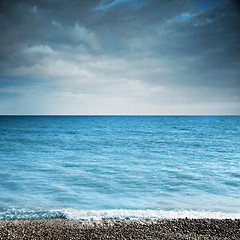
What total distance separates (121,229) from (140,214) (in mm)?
1542

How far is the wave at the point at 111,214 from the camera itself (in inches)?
295

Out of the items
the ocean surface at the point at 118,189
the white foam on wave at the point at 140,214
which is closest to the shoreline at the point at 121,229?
the white foam on wave at the point at 140,214

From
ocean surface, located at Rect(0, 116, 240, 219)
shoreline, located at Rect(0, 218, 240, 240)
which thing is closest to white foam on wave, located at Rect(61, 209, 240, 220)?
ocean surface, located at Rect(0, 116, 240, 219)

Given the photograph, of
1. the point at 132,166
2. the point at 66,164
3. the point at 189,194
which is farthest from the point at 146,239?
the point at 66,164

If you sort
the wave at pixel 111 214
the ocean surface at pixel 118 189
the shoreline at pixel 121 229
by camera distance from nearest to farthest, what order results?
the shoreline at pixel 121 229, the wave at pixel 111 214, the ocean surface at pixel 118 189

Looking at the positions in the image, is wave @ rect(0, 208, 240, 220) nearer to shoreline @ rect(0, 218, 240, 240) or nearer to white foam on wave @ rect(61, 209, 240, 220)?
white foam on wave @ rect(61, 209, 240, 220)

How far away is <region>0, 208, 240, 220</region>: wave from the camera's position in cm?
750

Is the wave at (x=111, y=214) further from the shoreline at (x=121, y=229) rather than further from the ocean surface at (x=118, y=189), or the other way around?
the shoreline at (x=121, y=229)

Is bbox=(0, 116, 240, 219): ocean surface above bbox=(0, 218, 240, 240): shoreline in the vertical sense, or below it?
below

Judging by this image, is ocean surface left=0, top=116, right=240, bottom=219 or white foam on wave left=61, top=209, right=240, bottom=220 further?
ocean surface left=0, top=116, right=240, bottom=219

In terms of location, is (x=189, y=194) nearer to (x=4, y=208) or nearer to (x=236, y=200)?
(x=236, y=200)

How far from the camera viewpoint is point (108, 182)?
38.0ft

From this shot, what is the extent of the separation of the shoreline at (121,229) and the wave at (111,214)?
30 centimetres

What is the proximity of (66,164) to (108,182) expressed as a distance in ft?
19.1
